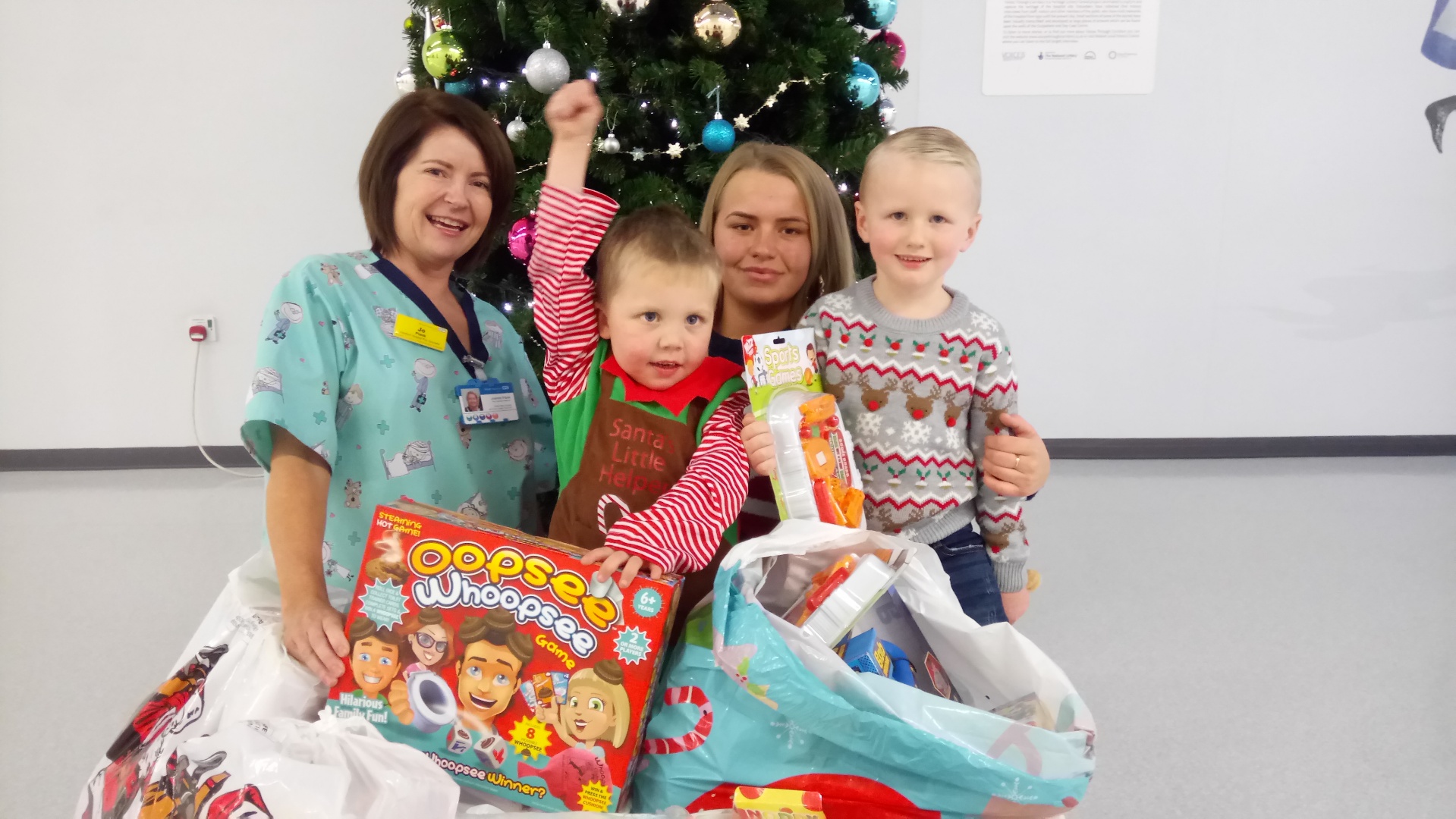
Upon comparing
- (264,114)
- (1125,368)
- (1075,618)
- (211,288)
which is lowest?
(1075,618)

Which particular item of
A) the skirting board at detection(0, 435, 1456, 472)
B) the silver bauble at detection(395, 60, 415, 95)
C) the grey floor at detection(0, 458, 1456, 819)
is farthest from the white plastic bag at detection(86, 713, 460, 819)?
the skirting board at detection(0, 435, 1456, 472)

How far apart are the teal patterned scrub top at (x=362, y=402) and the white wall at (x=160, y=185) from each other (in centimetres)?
272

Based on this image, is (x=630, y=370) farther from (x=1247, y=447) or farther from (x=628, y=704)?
(x=1247, y=447)

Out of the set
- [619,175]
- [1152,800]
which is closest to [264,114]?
[619,175]

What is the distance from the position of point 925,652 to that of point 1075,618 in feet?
5.15

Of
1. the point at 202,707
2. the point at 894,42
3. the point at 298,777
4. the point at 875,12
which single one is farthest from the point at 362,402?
the point at 894,42

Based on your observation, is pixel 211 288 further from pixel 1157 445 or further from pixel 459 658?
pixel 1157 445

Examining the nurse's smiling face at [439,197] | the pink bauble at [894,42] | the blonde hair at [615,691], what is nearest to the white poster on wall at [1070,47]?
the pink bauble at [894,42]

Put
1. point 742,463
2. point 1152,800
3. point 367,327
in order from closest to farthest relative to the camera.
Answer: point 742,463
point 367,327
point 1152,800

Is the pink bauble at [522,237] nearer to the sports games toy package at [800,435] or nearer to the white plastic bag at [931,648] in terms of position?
the sports games toy package at [800,435]

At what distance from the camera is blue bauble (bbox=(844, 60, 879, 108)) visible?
6.12 feet

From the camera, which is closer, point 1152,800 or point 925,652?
point 925,652

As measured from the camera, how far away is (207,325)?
12.6 feet

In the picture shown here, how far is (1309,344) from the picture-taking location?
4.09m
